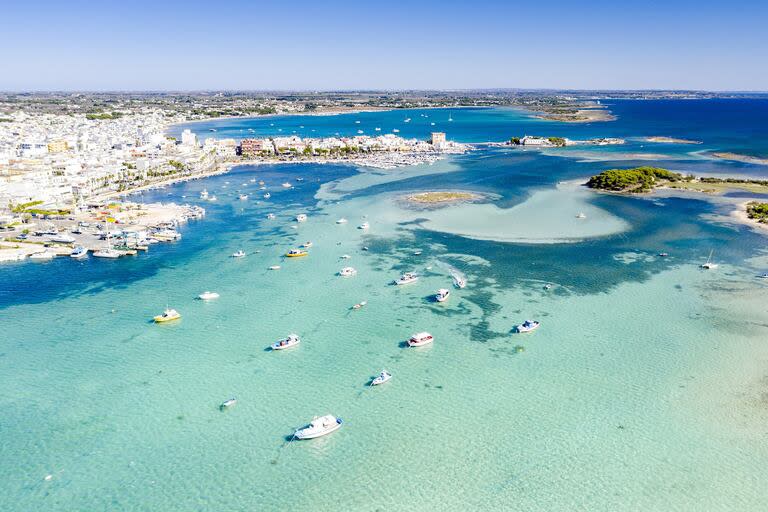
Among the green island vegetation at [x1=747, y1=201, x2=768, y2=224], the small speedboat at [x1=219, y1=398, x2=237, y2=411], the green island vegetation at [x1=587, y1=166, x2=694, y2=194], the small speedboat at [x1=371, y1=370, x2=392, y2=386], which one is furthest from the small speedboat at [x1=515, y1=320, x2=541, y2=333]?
the green island vegetation at [x1=587, y1=166, x2=694, y2=194]

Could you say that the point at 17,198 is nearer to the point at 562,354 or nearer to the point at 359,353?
the point at 359,353

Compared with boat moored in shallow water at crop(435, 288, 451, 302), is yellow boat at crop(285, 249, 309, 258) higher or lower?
higher

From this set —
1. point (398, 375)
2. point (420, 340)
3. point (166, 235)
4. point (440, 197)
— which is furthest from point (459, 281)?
point (440, 197)

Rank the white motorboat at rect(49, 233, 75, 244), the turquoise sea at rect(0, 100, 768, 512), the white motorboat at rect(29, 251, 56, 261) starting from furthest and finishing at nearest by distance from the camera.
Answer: the white motorboat at rect(49, 233, 75, 244) < the white motorboat at rect(29, 251, 56, 261) < the turquoise sea at rect(0, 100, 768, 512)

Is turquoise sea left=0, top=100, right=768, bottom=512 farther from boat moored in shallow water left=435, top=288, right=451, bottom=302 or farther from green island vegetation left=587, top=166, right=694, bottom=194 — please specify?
green island vegetation left=587, top=166, right=694, bottom=194

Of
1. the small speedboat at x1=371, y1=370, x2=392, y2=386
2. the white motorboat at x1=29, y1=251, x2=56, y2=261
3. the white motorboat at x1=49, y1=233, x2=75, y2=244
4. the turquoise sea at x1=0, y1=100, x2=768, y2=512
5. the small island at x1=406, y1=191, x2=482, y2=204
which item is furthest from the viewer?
the small island at x1=406, y1=191, x2=482, y2=204

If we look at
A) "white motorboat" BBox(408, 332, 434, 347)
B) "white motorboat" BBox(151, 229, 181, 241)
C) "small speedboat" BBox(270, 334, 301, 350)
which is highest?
"white motorboat" BBox(151, 229, 181, 241)

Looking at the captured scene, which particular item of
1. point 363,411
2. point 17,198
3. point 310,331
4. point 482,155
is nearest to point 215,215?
point 17,198

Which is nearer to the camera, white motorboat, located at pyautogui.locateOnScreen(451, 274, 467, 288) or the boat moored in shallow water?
the boat moored in shallow water

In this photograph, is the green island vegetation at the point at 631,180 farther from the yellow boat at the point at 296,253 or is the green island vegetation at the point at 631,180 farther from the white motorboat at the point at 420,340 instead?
the white motorboat at the point at 420,340
